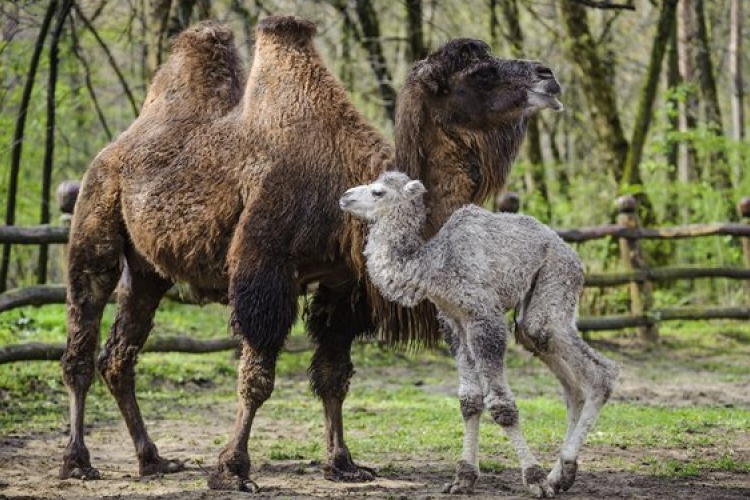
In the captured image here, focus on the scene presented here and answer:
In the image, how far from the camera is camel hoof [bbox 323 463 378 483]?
6824 millimetres

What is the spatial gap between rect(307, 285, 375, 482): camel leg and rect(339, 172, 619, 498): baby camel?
102 cm

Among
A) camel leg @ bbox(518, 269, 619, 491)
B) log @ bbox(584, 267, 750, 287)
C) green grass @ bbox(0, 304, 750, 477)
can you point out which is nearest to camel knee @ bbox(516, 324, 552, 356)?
camel leg @ bbox(518, 269, 619, 491)

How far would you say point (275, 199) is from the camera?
655cm

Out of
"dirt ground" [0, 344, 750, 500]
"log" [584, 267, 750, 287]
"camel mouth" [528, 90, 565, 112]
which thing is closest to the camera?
"dirt ground" [0, 344, 750, 500]

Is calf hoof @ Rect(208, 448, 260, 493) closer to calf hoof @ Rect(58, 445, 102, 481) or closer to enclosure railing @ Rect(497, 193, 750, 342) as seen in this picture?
calf hoof @ Rect(58, 445, 102, 481)

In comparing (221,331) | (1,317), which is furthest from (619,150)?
(1,317)

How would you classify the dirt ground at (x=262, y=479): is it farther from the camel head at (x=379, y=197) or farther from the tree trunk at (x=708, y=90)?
the tree trunk at (x=708, y=90)

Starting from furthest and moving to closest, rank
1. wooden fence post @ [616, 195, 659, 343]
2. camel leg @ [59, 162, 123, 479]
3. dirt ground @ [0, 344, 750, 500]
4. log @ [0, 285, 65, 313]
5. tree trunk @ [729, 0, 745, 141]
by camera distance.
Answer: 1. tree trunk @ [729, 0, 745, 141]
2. wooden fence post @ [616, 195, 659, 343]
3. log @ [0, 285, 65, 313]
4. camel leg @ [59, 162, 123, 479]
5. dirt ground @ [0, 344, 750, 500]

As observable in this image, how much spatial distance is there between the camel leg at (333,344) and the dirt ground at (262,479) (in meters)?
0.38

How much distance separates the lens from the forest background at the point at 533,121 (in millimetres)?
13555

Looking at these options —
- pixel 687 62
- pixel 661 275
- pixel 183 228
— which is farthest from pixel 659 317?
pixel 183 228

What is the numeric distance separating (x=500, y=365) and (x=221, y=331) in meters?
9.13

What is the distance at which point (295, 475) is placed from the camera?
7.05 m

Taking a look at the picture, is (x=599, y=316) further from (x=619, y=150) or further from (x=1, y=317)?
(x=1, y=317)
